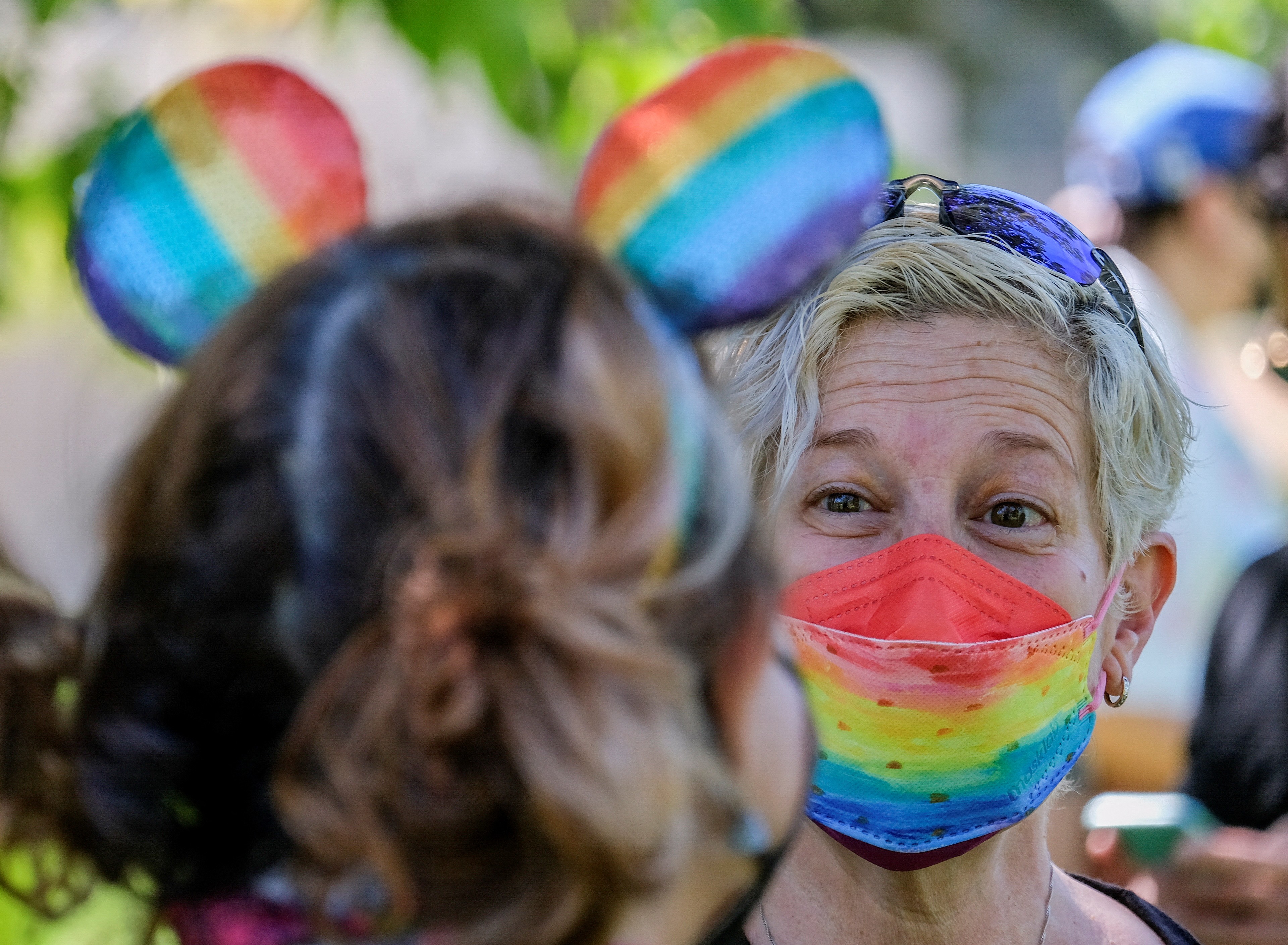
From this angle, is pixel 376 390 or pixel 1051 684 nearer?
pixel 376 390

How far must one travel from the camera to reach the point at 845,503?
6.56ft

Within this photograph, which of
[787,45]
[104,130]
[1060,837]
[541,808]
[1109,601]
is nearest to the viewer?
[541,808]

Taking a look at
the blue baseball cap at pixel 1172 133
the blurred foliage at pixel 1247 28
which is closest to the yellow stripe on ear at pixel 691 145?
the blue baseball cap at pixel 1172 133

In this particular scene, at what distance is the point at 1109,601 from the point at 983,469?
284 mm

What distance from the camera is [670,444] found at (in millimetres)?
1123

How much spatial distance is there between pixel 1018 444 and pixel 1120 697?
0.45 m

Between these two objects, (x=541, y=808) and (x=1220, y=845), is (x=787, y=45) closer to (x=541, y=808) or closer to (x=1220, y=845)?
(x=541, y=808)

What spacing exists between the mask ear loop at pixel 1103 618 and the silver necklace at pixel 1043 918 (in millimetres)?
284

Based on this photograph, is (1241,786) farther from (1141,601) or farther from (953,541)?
(953,541)

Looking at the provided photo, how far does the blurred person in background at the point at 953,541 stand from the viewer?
1.85 m

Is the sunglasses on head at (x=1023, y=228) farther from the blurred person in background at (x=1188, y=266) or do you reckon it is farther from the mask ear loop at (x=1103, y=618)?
the blurred person in background at (x=1188, y=266)

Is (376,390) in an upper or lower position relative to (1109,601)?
upper

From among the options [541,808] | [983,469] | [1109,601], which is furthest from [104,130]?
[541,808]

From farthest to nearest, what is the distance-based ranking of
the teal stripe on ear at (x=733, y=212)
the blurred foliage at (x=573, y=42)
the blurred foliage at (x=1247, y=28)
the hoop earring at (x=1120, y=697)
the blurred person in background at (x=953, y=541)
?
1. the blurred foliage at (x=1247, y=28)
2. the blurred foliage at (x=573, y=42)
3. the hoop earring at (x=1120, y=697)
4. the blurred person in background at (x=953, y=541)
5. the teal stripe on ear at (x=733, y=212)
